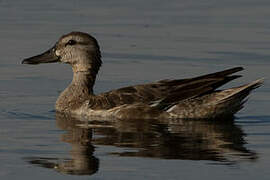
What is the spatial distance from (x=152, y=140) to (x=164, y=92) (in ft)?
7.30

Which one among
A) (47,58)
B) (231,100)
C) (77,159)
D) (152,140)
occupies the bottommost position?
(77,159)

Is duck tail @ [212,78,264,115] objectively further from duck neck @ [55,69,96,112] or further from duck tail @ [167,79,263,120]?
duck neck @ [55,69,96,112]

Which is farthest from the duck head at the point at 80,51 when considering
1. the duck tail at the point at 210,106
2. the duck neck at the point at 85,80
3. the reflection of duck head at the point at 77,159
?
the reflection of duck head at the point at 77,159

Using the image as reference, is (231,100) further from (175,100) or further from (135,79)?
(135,79)

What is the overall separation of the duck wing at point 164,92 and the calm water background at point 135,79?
55 cm

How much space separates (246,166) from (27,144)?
9.28ft

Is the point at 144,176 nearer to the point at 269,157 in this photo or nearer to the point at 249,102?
the point at 269,157

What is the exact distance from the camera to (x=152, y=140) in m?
12.4

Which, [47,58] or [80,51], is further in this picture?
[47,58]

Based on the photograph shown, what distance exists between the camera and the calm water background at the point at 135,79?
423 inches

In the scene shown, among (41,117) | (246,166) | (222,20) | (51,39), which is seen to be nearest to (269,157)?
(246,166)

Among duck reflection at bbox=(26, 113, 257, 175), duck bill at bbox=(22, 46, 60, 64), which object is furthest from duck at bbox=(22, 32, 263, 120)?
duck bill at bbox=(22, 46, 60, 64)

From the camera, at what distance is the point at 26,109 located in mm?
14898

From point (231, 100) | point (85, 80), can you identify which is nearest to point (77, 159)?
point (231, 100)
